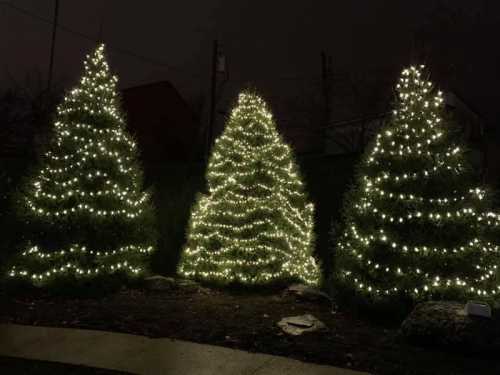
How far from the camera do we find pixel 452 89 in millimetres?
22188

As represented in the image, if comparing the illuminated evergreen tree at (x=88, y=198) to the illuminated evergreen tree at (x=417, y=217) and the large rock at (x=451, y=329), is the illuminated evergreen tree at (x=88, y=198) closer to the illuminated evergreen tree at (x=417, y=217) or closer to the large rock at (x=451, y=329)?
the illuminated evergreen tree at (x=417, y=217)

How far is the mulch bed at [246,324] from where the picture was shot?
5.09 m

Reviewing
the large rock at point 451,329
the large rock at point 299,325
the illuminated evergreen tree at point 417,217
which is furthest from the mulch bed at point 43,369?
the illuminated evergreen tree at point 417,217

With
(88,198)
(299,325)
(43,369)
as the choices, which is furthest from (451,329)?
(88,198)

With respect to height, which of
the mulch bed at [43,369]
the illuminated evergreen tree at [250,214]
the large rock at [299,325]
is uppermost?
the illuminated evergreen tree at [250,214]

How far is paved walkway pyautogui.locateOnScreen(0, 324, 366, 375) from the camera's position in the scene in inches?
184

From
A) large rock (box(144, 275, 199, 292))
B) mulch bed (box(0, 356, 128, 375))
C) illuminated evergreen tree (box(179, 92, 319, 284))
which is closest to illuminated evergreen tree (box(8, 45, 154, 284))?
large rock (box(144, 275, 199, 292))

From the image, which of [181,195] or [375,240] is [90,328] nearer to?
[375,240]

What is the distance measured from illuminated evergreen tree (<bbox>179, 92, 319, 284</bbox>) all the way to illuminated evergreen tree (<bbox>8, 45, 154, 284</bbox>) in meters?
1.26

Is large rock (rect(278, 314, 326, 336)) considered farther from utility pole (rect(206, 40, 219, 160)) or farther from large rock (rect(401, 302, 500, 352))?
utility pole (rect(206, 40, 219, 160))

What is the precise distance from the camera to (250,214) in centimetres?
928

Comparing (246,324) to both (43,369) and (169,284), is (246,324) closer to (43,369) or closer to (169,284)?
(43,369)

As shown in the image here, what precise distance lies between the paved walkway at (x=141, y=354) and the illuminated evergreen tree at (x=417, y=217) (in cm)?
273

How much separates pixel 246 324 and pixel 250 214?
3.24 meters
